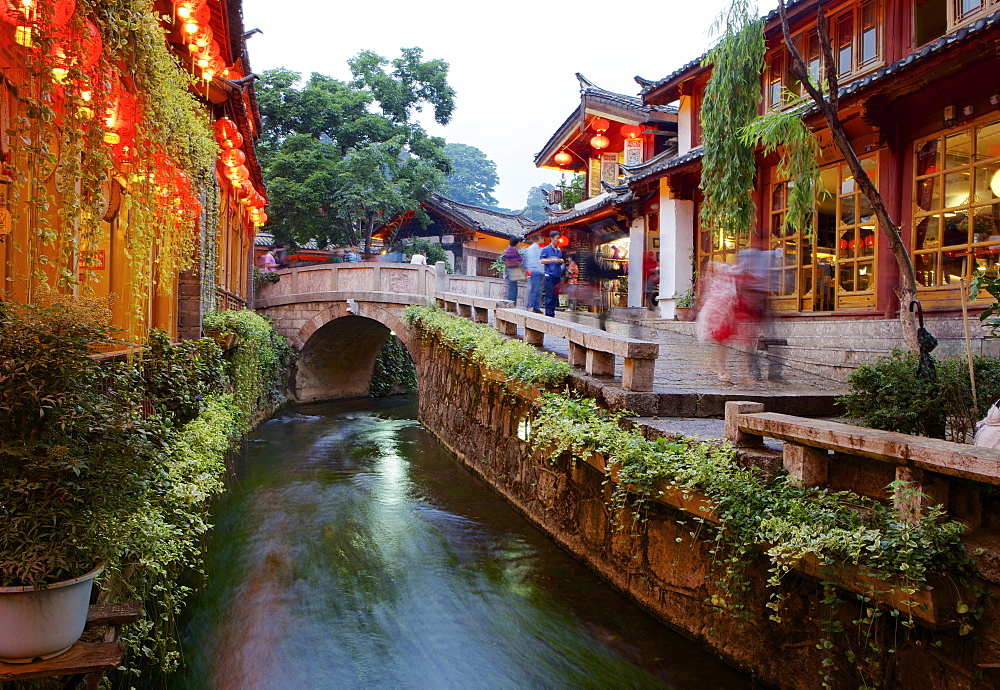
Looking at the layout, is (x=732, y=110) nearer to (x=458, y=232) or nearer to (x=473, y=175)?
(x=458, y=232)

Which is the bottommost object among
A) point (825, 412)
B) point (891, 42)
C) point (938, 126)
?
point (825, 412)

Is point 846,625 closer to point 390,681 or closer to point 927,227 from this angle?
point 390,681

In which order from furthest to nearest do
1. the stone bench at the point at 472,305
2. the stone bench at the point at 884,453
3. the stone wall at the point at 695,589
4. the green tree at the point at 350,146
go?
the green tree at the point at 350,146
the stone bench at the point at 472,305
the stone wall at the point at 695,589
the stone bench at the point at 884,453

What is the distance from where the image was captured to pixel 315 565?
6.87 meters

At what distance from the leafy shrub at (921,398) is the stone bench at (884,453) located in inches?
27.6

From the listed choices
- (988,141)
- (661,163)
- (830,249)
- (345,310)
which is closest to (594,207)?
(661,163)

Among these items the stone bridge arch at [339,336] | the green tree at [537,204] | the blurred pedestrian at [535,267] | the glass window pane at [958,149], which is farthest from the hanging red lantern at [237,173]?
the green tree at [537,204]

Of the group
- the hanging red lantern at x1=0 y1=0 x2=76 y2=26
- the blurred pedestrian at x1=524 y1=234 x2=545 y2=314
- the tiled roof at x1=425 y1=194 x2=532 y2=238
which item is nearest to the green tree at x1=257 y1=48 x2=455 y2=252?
the tiled roof at x1=425 y1=194 x2=532 y2=238

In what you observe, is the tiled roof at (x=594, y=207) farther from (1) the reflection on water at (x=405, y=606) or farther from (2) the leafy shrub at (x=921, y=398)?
(2) the leafy shrub at (x=921, y=398)

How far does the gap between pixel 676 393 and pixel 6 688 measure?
192 inches

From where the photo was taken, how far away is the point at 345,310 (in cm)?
1780

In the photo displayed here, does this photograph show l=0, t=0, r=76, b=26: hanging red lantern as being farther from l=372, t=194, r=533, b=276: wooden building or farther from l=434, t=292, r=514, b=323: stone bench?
l=372, t=194, r=533, b=276: wooden building

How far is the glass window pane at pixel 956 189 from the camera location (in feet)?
25.8

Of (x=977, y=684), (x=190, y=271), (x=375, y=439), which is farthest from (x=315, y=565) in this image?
(x=375, y=439)
